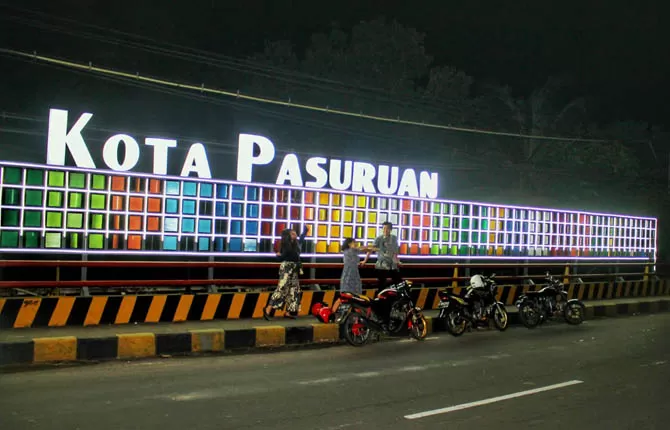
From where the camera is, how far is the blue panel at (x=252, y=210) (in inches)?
647

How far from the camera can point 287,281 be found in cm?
1256

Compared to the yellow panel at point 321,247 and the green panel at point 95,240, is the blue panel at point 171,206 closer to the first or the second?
the green panel at point 95,240

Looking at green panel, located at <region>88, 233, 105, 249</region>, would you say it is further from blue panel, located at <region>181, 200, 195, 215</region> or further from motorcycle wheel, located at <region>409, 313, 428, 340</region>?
motorcycle wheel, located at <region>409, 313, 428, 340</region>

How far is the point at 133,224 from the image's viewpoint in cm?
1487

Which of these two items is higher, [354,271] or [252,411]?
[354,271]

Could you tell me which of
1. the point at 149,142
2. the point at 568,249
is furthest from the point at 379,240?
the point at 568,249

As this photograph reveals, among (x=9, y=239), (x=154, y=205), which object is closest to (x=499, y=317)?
(x=154, y=205)

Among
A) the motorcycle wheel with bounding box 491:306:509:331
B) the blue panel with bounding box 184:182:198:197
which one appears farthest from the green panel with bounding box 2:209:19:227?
the motorcycle wheel with bounding box 491:306:509:331

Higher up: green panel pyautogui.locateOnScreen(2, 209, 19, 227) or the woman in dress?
green panel pyautogui.locateOnScreen(2, 209, 19, 227)

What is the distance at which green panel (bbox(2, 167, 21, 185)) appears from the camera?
43.2ft

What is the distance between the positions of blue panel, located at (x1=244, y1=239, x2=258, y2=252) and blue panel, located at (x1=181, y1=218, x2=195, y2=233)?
4.17 ft

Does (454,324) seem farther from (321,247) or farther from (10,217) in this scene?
(10,217)

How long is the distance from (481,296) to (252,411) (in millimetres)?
7488

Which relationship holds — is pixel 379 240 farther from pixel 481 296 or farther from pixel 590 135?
pixel 590 135
